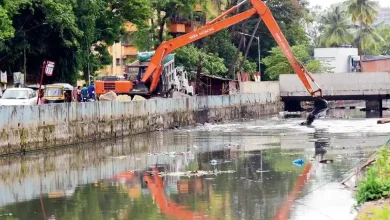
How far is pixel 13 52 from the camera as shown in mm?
57469

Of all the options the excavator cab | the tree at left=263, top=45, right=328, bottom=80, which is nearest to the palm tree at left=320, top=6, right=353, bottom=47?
the tree at left=263, top=45, right=328, bottom=80

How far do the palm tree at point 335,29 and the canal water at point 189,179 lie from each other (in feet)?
280

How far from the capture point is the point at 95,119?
139ft

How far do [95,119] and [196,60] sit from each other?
34.5 meters

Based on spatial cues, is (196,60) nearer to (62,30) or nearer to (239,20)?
(239,20)

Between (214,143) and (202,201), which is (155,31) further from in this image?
(202,201)

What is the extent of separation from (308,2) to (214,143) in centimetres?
7097

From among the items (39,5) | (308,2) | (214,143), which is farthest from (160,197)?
(308,2)

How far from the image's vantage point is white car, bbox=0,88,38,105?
42.1 meters

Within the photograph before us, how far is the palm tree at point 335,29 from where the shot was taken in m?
127

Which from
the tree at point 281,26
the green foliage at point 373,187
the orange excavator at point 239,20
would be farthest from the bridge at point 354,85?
the green foliage at point 373,187

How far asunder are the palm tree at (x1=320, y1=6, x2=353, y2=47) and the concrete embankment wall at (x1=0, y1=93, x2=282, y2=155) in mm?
64102

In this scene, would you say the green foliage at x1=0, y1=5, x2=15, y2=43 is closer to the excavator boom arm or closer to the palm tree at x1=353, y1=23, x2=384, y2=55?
the excavator boom arm

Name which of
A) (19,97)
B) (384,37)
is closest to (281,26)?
(19,97)
